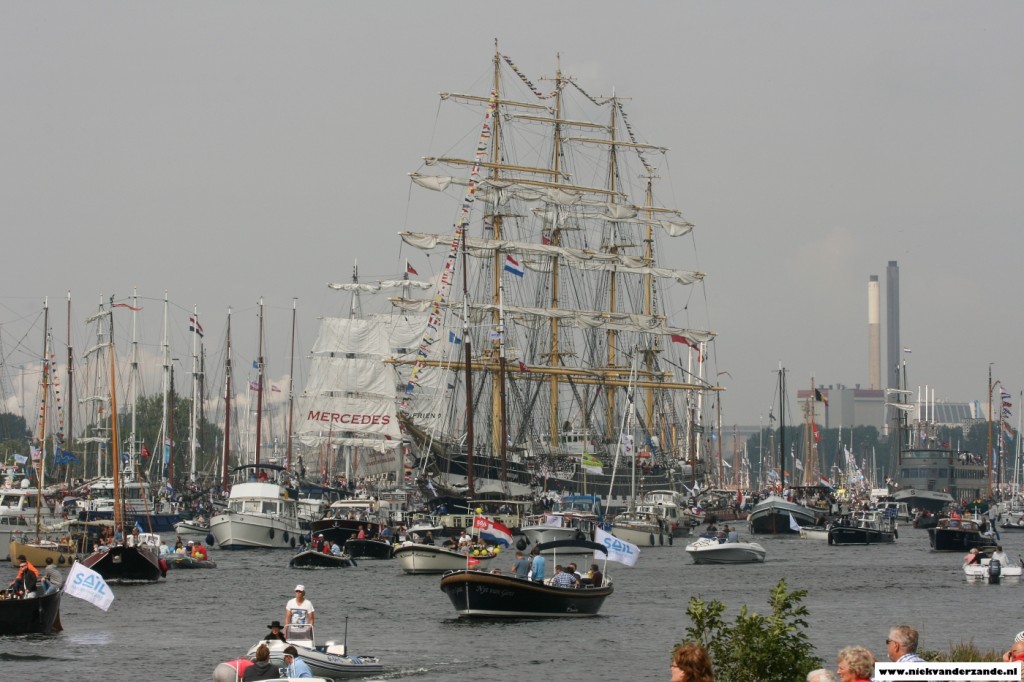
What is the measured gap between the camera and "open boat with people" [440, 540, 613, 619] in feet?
152

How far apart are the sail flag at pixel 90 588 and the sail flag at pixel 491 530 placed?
35.2 m

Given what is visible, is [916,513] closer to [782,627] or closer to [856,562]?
[856,562]

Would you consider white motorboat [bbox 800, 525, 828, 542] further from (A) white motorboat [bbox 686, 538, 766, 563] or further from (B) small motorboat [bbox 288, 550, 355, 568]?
(B) small motorboat [bbox 288, 550, 355, 568]

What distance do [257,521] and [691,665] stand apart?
2957 inches

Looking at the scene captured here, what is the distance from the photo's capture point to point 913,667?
13195 millimetres

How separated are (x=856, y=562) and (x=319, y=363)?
79.5m

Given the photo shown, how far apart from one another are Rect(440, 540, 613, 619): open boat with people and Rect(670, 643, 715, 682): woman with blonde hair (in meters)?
30.8

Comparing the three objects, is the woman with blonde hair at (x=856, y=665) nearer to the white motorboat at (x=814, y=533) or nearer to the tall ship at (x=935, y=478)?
the white motorboat at (x=814, y=533)

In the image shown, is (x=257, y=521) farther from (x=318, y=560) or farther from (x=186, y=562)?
(x=318, y=560)

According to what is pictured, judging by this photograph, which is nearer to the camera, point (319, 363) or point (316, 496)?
point (316, 496)

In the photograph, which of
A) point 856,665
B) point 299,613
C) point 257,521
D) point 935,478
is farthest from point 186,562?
point 935,478

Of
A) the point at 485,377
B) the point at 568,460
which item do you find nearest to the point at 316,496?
the point at 485,377

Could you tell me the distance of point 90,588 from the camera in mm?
39344

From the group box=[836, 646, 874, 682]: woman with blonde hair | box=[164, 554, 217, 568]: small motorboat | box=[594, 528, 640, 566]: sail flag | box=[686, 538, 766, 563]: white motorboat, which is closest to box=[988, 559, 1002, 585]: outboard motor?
box=[686, 538, 766, 563]: white motorboat
